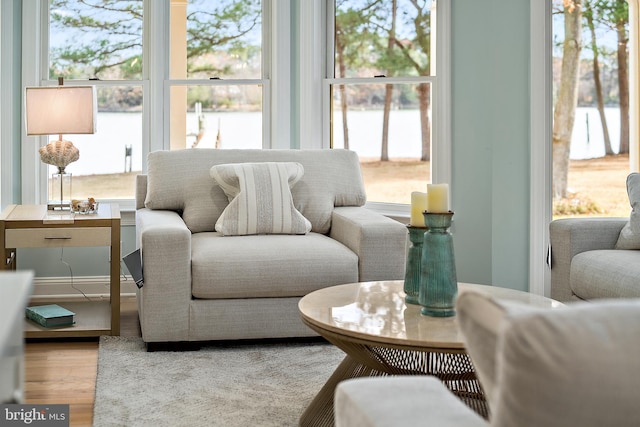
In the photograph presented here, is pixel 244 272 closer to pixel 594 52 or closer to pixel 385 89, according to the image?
pixel 385 89

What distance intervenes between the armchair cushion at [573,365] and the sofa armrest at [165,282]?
2639 millimetres

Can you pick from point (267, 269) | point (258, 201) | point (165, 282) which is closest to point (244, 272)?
point (267, 269)

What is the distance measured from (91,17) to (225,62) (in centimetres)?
87

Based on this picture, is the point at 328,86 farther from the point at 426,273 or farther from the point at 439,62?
the point at 426,273

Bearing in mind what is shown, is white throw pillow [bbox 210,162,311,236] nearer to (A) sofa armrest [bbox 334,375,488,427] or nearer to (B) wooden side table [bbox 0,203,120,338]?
(B) wooden side table [bbox 0,203,120,338]

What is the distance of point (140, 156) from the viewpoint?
4855mm

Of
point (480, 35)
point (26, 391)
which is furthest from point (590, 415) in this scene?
point (480, 35)

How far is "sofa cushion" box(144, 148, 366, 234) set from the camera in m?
3.94

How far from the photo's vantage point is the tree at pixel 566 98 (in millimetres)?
4305

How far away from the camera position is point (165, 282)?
10.8ft

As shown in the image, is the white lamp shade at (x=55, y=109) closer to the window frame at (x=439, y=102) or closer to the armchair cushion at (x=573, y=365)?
the window frame at (x=439, y=102)

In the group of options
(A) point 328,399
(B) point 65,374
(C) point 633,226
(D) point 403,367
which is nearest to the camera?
(D) point 403,367

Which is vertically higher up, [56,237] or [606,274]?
[56,237]

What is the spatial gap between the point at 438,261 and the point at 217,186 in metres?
1.86
